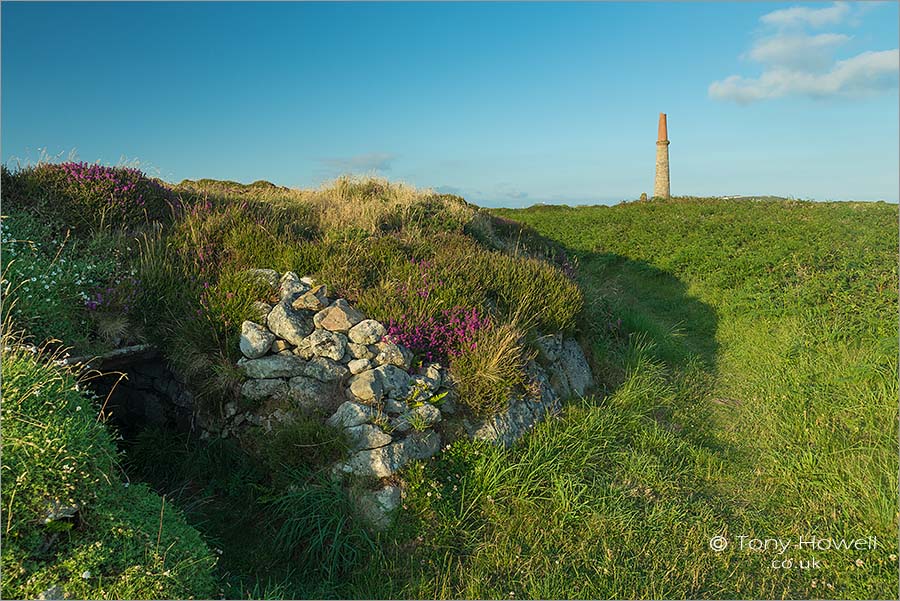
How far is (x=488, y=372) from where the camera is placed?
637cm

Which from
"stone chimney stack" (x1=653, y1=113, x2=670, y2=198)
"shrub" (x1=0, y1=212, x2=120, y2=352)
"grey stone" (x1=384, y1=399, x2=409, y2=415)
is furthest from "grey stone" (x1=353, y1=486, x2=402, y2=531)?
"stone chimney stack" (x1=653, y1=113, x2=670, y2=198)

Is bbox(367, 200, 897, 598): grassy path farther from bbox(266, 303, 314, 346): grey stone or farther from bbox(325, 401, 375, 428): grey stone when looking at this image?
bbox(266, 303, 314, 346): grey stone

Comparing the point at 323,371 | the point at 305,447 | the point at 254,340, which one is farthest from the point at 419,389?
the point at 254,340

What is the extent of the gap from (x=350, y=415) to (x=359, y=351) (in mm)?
892

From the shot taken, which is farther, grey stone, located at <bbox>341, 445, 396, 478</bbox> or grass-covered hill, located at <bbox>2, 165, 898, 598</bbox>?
grey stone, located at <bbox>341, 445, 396, 478</bbox>

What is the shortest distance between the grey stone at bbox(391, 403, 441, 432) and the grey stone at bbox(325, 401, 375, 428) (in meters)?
0.29

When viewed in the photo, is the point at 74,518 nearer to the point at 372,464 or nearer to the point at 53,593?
the point at 53,593

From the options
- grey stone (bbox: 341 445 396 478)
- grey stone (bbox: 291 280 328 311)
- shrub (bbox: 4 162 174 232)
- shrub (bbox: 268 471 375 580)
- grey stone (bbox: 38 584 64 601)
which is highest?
shrub (bbox: 4 162 174 232)

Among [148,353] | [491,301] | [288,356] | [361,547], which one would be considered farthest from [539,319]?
[148,353]

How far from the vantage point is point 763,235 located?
16.2m

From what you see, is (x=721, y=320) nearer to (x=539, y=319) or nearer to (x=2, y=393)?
(x=539, y=319)

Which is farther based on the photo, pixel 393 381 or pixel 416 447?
pixel 393 381

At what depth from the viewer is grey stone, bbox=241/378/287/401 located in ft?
20.2

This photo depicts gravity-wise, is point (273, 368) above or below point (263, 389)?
above
